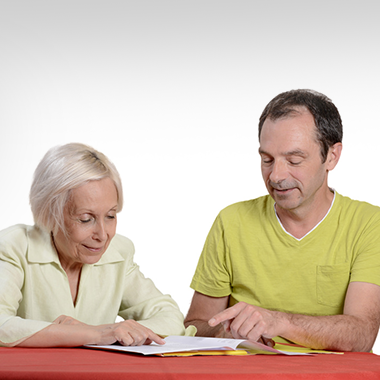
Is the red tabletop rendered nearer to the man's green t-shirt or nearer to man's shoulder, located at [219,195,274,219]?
the man's green t-shirt

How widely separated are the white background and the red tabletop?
2493mm

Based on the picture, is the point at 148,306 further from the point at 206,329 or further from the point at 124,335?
the point at 124,335

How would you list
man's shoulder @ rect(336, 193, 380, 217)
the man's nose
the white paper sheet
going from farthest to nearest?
man's shoulder @ rect(336, 193, 380, 217), the man's nose, the white paper sheet

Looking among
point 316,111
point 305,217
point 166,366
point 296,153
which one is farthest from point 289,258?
point 166,366

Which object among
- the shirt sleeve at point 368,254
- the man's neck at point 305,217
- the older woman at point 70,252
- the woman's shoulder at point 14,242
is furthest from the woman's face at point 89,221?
the shirt sleeve at point 368,254

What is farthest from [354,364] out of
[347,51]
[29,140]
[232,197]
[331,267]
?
[29,140]

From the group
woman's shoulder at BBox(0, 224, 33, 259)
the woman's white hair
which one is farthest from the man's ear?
woman's shoulder at BBox(0, 224, 33, 259)

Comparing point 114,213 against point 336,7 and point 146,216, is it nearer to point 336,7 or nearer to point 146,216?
point 146,216

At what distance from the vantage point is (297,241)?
2.16 meters

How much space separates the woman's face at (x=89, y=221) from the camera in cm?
168

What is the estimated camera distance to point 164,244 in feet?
12.7

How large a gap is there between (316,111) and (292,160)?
0.23 m

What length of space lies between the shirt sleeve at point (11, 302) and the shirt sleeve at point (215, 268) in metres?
0.78

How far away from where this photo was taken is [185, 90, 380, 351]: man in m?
2.06
